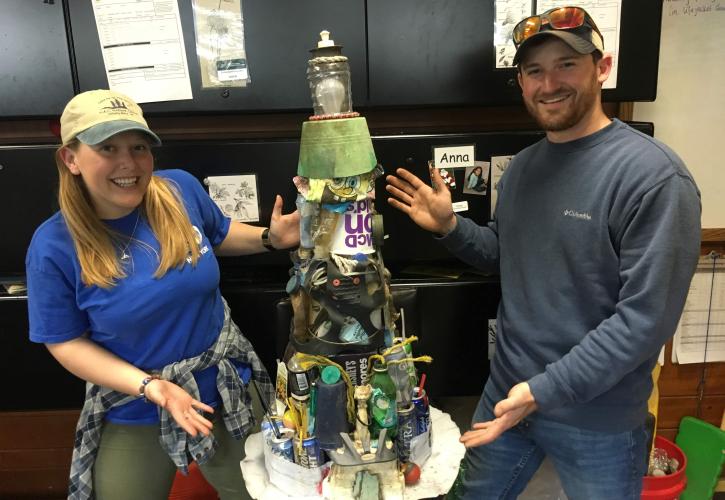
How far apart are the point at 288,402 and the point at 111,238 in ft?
1.64

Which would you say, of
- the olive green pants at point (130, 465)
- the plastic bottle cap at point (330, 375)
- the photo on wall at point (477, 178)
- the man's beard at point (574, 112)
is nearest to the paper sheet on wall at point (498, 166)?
the photo on wall at point (477, 178)

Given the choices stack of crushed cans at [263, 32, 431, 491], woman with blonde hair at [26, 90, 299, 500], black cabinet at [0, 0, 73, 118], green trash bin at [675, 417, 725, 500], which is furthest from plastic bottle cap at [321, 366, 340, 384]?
green trash bin at [675, 417, 725, 500]

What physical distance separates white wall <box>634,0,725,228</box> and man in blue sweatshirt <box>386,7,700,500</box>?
70 cm

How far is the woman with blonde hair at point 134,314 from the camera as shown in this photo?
1.08 metres

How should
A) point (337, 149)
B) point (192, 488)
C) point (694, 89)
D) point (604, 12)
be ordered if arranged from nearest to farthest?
point (337, 149) < point (604, 12) < point (694, 89) < point (192, 488)

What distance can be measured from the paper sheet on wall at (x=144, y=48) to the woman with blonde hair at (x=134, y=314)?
0.29 metres

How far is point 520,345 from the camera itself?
4.06 feet

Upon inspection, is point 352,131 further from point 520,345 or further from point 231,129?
point 231,129

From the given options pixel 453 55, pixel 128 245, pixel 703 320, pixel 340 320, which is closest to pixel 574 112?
pixel 453 55

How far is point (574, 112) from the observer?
3.59 feet

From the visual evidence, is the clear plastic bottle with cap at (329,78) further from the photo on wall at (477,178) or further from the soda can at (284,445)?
the soda can at (284,445)

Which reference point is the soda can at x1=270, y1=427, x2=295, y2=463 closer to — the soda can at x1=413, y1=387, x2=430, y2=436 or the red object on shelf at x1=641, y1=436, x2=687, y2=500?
the soda can at x1=413, y1=387, x2=430, y2=436

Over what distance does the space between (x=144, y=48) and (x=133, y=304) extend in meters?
0.70

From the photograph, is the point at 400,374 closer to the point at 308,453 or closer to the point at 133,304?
the point at 308,453
